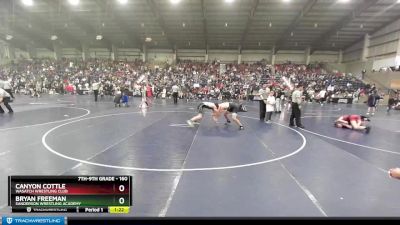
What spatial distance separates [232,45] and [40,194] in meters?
35.3

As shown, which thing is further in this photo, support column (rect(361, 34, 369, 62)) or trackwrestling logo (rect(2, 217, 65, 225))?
support column (rect(361, 34, 369, 62))

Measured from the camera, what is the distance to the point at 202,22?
28172 millimetres

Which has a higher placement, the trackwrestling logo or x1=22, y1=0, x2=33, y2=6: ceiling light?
x1=22, y1=0, x2=33, y2=6: ceiling light

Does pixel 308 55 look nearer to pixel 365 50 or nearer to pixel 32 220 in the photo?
pixel 365 50

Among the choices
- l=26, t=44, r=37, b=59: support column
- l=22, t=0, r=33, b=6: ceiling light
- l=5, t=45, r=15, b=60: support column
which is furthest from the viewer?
l=26, t=44, r=37, b=59: support column

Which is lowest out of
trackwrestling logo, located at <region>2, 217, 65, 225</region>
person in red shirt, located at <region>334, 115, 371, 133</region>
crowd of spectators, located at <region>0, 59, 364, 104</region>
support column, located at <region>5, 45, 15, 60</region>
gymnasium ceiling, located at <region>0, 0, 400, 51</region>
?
person in red shirt, located at <region>334, 115, 371, 133</region>

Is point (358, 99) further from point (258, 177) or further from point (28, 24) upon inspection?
point (28, 24)

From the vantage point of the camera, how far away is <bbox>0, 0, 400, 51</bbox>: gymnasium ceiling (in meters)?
24.4

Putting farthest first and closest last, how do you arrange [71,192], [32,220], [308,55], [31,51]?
[31,51] < [308,55] < [71,192] < [32,220]

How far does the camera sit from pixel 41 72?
106ft

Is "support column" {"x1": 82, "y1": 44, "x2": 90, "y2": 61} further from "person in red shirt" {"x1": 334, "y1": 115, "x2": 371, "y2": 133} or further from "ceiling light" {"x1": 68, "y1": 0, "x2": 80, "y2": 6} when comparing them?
"person in red shirt" {"x1": 334, "y1": 115, "x2": 371, "y2": 133}

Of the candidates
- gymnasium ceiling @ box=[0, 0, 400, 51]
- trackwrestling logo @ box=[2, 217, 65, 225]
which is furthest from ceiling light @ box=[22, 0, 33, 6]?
trackwrestling logo @ box=[2, 217, 65, 225]

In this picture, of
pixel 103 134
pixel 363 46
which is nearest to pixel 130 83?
pixel 103 134

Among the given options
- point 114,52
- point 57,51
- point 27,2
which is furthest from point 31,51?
point 27,2
